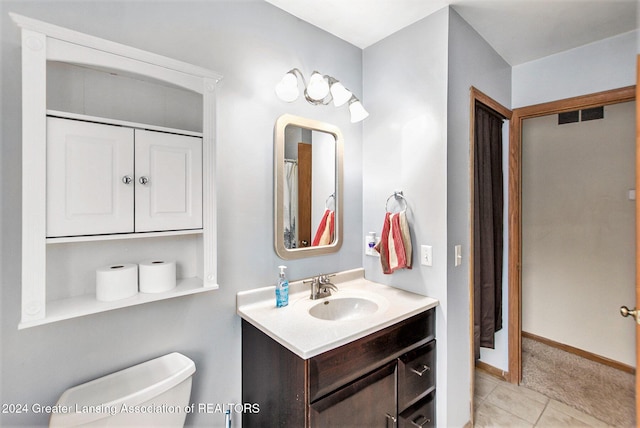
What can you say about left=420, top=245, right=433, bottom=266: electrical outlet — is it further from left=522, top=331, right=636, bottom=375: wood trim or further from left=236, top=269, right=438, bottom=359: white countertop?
left=522, top=331, right=636, bottom=375: wood trim

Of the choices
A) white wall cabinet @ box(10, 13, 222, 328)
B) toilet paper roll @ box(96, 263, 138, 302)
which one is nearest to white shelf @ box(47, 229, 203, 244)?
white wall cabinet @ box(10, 13, 222, 328)

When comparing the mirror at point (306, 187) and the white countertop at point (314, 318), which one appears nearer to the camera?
the white countertop at point (314, 318)

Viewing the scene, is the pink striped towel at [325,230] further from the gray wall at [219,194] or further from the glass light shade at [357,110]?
the glass light shade at [357,110]

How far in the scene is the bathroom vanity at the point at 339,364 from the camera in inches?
43.6

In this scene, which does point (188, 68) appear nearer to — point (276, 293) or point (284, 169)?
point (284, 169)

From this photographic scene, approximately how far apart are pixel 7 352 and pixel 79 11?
121 centimetres

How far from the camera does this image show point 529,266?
3.04m

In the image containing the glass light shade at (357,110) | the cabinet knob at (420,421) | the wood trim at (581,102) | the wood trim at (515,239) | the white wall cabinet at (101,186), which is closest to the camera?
the white wall cabinet at (101,186)

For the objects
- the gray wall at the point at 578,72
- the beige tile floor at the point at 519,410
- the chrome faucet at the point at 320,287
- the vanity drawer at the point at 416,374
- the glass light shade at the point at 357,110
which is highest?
the gray wall at the point at 578,72

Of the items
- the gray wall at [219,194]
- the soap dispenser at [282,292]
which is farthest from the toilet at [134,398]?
the soap dispenser at [282,292]

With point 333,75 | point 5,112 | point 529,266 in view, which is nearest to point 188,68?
point 5,112

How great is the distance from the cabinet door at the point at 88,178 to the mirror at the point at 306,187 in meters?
0.70

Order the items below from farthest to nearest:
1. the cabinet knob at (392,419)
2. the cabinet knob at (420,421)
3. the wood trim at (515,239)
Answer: the wood trim at (515,239)
the cabinet knob at (420,421)
the cabinet knob at (392,419)

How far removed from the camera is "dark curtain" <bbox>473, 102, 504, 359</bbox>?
205 cm
